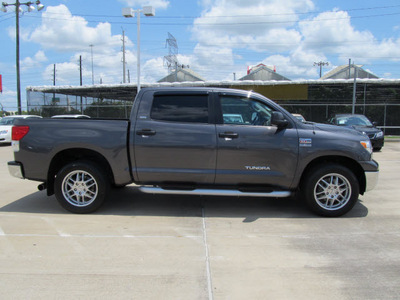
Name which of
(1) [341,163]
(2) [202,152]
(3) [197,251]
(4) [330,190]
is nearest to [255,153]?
(2) [202,152]

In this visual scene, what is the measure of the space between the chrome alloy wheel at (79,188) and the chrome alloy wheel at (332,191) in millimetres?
3510

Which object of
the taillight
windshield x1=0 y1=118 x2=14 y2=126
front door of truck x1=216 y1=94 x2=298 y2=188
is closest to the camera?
front door of truck x1=216 y1=94 x2=298 y2=188

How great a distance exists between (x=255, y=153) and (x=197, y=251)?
5.89ft

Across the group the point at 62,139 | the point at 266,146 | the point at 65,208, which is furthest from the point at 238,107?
the point at 65,208

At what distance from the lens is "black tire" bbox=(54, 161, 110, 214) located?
5.23 metres

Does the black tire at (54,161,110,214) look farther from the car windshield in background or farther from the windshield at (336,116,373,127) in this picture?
the car windshield in background

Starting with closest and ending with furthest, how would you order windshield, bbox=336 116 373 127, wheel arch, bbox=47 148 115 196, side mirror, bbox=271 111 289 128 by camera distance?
1. side mirror, bbox=271 111 289 128
2. wheel arch, bbox=47 148 115 196
3. windshield, bbox=336 116 373 127

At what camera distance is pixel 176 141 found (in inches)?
200

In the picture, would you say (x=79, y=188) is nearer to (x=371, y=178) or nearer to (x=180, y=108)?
(x=180, y=108)

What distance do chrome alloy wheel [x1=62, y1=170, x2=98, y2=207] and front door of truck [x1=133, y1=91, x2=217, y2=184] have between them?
2.57 feet

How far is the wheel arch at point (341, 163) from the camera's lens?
5.25 meters

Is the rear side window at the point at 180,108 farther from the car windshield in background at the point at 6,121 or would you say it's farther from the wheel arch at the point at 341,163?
the car windshield in background at the point at 6,121

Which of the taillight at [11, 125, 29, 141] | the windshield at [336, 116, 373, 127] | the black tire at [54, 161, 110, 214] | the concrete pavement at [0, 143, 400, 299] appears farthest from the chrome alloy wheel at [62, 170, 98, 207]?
the windshield at [336, 116, 373, 127]

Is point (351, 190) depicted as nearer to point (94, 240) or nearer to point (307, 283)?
point (307, 283)
